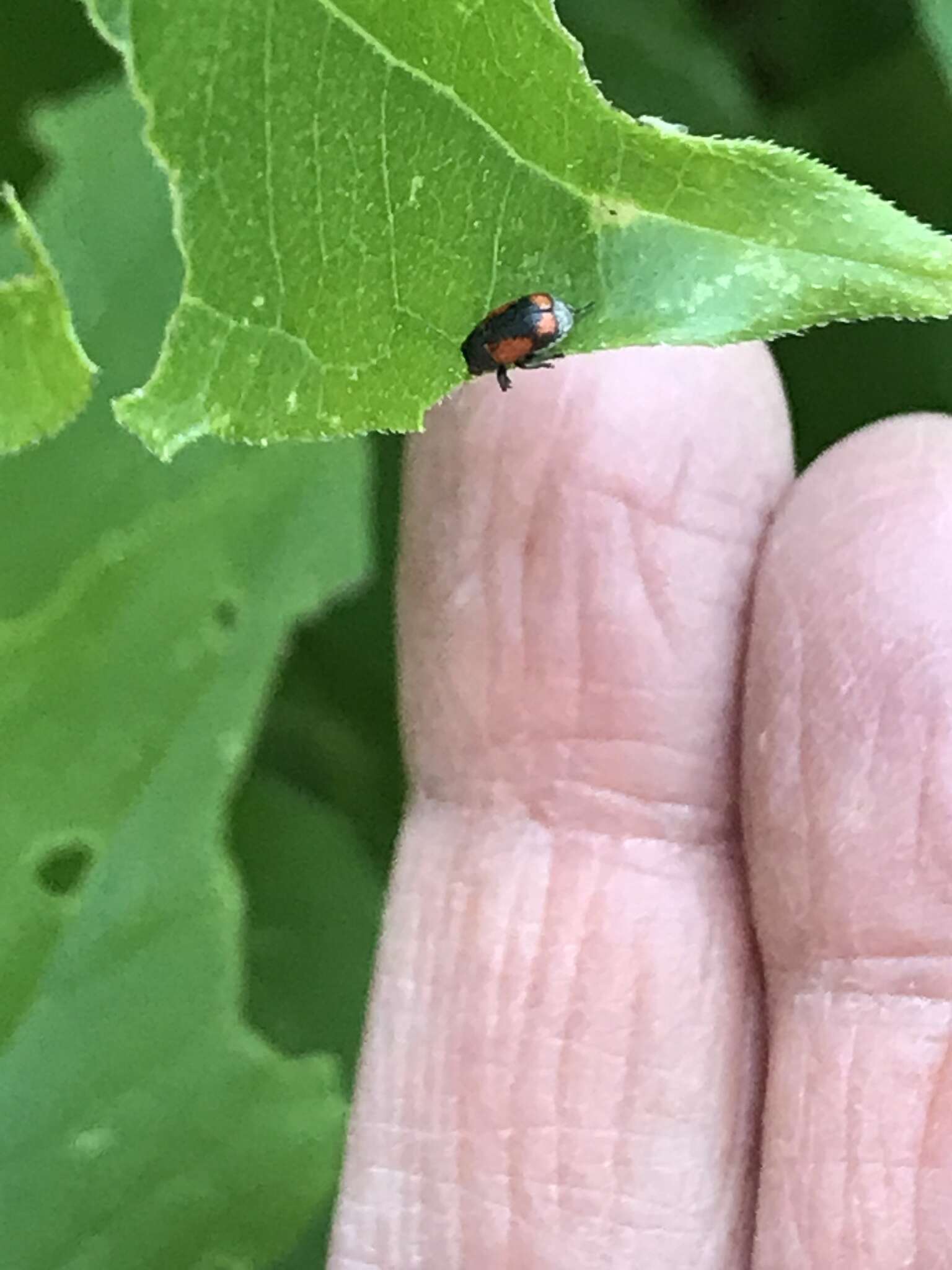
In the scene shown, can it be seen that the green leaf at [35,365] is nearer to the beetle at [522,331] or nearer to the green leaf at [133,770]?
the beetle at [522,331]

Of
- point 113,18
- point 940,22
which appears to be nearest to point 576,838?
point 940,22

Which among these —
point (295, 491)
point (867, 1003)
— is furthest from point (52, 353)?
point (867, 1003)

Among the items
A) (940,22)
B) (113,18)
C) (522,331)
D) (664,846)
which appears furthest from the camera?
(664,846)

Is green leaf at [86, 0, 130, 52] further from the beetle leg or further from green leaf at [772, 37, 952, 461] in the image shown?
green leaf at [772, 37, 952, 461]

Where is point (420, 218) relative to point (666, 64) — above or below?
below

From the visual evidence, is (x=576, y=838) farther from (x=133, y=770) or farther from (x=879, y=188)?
(x=879, y=188)

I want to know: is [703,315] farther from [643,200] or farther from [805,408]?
[805,408]

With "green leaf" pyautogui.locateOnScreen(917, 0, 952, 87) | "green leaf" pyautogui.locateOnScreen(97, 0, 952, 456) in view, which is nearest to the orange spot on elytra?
"green leaf" pyautogui.locateOnScreen(97, 0, 952, 456)

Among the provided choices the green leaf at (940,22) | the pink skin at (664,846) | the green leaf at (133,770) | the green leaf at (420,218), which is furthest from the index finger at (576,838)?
the green leaf at (420,218)
